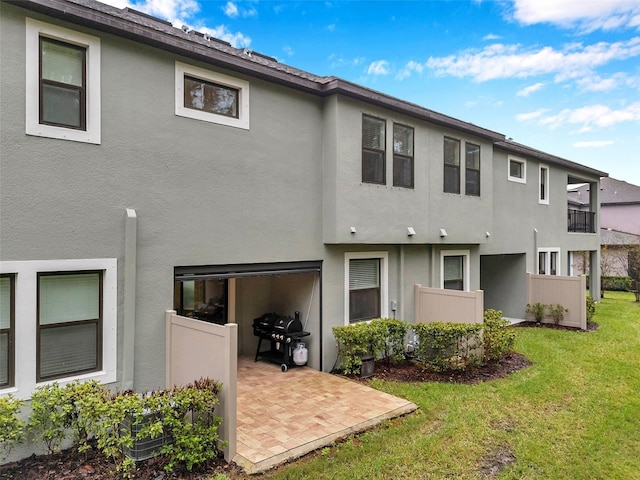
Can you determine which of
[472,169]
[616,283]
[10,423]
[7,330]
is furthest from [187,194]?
[616,283]

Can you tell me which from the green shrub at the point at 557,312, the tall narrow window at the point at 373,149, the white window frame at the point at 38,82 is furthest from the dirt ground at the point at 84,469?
the green shrub at the point at 557,312

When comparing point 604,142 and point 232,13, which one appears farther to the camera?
point 604,142

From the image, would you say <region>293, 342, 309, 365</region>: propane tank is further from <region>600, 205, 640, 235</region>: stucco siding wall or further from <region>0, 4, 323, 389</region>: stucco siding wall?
<region>600, 205, 640, 235</region>: stucco siding wall

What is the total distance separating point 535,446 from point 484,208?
24.7ft

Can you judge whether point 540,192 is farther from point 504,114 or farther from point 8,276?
point 8,276

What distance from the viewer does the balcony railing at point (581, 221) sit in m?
17.8

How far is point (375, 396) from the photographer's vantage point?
7.23 meters

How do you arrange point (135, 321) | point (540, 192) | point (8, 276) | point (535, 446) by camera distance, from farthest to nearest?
point (540, 192)
point (135, 321)
point (535, 446)
point (8, 276)

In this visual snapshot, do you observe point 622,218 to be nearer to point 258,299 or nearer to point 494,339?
point 494,339

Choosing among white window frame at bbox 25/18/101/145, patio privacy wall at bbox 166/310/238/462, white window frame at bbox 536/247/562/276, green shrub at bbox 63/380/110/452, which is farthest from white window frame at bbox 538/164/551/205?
green shrub at bbox 63/380/110/452

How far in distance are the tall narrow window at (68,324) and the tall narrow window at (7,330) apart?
0.28m

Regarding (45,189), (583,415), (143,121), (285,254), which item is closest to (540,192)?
(583,415)

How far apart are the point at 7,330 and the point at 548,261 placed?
17112 mm

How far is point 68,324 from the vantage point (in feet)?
17.9
